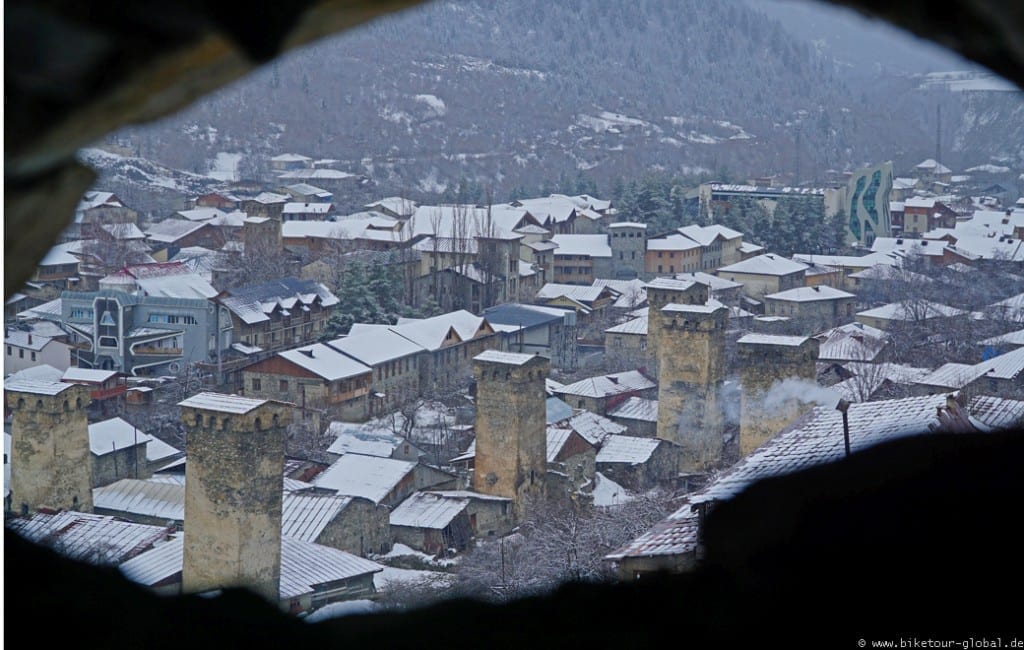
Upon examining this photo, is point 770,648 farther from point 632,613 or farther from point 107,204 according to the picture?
point 107,204

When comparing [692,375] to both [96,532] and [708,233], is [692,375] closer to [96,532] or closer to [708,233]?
[96,532]

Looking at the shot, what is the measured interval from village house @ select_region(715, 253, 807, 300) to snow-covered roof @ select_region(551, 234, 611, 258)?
161cm

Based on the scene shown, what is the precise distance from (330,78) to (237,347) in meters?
14.9

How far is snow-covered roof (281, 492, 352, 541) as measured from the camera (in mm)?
5898

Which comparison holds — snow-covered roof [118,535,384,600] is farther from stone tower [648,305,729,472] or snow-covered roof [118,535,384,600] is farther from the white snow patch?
the white snow patch

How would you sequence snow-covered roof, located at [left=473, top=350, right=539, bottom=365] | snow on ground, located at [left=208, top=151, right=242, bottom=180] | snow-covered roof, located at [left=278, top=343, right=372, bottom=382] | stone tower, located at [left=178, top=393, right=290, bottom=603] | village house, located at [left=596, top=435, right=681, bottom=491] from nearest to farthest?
stone tower, located at [left=178, top=393, right=290, bottom=603], snow-covered roof, located at [left=473, top=350, right=539, bottom=365], village house, located at [left=596, top=435, right=681, bottom=491], snow-covered roof, located at [left=278, top=343, right=372, bottom=382], snow on ground, located at [left=208, top=151, right=242, bottom=180]

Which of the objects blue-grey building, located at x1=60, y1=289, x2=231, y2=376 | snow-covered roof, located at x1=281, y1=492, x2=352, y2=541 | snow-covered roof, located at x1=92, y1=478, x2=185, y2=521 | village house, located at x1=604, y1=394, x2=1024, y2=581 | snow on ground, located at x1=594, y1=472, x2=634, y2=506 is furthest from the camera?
blue-grey building, located at x1=60, y1=289, x2=231, y2=376

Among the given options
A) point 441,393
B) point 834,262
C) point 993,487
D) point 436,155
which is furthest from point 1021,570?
point 436,155

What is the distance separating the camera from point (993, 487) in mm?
705

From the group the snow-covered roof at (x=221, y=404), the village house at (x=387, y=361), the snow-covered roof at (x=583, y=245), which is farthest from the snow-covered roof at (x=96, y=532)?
the snow-covered roof at (x=583, y=245)

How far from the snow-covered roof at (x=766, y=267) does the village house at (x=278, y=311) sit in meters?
4.31

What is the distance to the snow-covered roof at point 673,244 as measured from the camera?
46.5ft

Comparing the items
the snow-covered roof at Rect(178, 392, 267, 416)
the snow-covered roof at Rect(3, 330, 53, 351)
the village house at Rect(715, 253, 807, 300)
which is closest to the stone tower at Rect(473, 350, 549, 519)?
the snow-covered roof at Rect(178, 392, 267, 416)

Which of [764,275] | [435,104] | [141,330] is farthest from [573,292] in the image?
[435,104]
